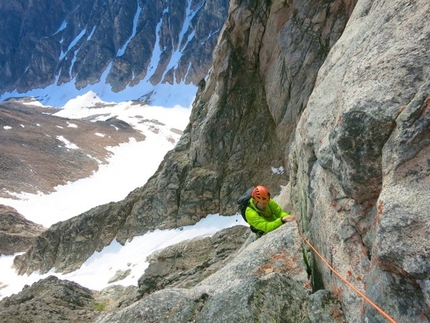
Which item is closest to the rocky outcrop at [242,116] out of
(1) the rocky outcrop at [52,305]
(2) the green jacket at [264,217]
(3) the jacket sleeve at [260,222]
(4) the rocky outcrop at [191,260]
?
(4) the rocky outcrop at [191,260]

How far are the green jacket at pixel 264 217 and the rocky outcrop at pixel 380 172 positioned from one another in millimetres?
2094

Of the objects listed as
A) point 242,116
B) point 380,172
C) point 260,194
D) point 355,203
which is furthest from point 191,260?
point 380,172

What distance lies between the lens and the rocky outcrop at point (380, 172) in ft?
16.0

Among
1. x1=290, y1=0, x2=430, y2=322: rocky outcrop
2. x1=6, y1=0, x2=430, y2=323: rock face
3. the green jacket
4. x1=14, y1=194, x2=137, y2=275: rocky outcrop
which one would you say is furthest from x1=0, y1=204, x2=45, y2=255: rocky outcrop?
x1=290, y1=0, x2=430, y2=322: rocky outcrop

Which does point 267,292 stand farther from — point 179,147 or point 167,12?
point 167,12

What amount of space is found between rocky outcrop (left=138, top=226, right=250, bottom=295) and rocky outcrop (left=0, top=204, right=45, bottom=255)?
32.7 m

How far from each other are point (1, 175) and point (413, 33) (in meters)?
86.6

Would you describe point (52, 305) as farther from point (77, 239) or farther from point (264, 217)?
point (77, 239)

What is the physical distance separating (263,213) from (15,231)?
5334cm

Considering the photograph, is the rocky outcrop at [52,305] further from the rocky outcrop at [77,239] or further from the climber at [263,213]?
the climber at [263,213]

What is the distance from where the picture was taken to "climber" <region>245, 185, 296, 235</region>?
994 centimetres

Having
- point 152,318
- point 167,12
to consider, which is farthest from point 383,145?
point 167,12

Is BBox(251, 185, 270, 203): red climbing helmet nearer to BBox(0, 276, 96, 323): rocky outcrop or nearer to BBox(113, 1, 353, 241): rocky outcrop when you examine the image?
BBox(0, 276, 96, 323): rocky outcrop

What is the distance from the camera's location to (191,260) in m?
22.9
